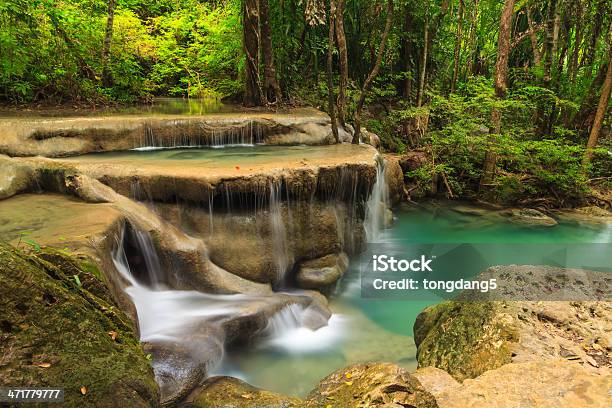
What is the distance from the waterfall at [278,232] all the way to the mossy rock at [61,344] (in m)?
3.58

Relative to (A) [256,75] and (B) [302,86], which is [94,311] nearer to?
(A) [256,75]

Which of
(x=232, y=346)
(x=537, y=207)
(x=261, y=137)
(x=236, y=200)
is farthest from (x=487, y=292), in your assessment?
(x=537, y=207)

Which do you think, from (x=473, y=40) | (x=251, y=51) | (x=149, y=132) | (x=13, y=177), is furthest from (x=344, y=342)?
(x=473, y=40)

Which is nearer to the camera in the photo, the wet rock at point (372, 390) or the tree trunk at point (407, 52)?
the wet rock at point (372, 390)

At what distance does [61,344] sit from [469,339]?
3.39 metres

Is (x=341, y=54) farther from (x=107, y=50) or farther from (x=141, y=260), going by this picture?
(x=107, y=50)

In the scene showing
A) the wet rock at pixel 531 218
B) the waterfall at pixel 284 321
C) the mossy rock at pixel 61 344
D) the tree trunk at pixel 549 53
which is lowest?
the waterfall at pixel 284 321

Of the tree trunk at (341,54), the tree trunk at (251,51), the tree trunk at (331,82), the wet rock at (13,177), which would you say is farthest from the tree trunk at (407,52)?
the wet rock at (13,177)

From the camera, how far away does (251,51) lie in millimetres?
11133

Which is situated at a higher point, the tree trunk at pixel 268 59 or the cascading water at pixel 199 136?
the tree trunk at pixel 268 59

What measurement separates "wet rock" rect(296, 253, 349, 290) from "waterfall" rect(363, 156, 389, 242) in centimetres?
149

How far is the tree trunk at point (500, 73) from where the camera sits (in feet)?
31.9

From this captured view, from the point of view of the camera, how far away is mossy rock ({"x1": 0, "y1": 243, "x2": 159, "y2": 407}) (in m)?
2.27

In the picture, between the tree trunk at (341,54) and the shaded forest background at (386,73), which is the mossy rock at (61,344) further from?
the tree trunk at (341,54)
